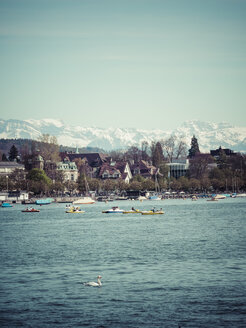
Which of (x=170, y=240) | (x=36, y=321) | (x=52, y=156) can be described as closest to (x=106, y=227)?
(x=170, y=240)

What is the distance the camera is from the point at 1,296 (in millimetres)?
33250

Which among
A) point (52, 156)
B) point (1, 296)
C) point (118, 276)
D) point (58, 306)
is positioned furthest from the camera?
point (52, 156)

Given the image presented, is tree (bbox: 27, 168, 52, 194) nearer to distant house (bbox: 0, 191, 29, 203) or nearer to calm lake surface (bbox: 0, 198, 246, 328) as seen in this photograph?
distant house (bbox: 0, 191, 29, 203)

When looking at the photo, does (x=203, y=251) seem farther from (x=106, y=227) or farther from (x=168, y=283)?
(x=106, y=227)

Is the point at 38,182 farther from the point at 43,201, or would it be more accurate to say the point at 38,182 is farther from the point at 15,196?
the point at 43,201

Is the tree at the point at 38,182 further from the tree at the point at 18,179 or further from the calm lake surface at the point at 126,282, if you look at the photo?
the calm lake surface at the point at 126,282

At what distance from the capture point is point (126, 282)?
3631cm

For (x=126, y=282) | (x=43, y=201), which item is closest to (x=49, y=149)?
(x=43, y=201)

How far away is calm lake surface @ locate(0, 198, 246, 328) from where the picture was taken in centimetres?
2877

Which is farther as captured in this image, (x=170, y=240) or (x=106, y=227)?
(x=106, y=227)

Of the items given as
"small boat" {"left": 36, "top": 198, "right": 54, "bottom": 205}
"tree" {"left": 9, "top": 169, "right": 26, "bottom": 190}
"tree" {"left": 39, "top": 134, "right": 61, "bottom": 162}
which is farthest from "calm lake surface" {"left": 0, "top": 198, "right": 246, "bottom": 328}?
"tree" {"left": 39, "top": 134, "right": 61, "bottom": 162}

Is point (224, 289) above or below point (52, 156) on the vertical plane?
below

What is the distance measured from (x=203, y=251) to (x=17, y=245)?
61.9 feet

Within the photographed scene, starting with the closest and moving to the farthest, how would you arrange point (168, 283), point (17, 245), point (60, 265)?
point (168, 283) < point (60, 265) < point (17, 245)
